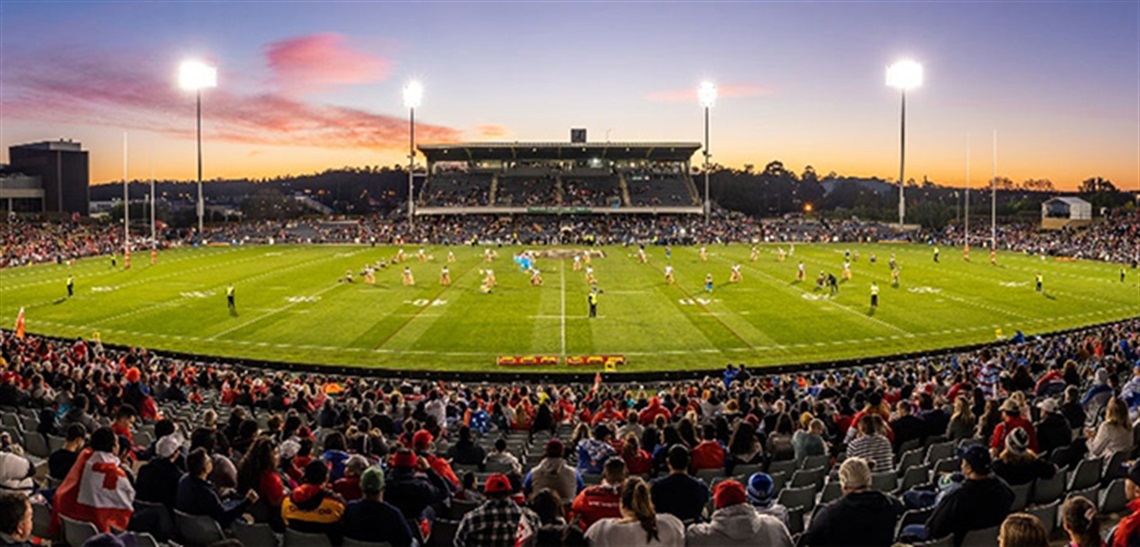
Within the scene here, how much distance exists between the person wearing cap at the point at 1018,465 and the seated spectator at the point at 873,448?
1.59m

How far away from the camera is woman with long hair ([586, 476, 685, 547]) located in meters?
6.29

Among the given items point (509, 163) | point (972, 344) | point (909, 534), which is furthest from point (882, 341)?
point (509, 163)

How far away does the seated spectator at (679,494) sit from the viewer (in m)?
7.96

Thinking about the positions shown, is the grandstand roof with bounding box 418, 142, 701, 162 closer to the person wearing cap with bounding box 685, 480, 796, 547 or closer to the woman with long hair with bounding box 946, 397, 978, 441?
the woman with long hair with bounding box 946, 397, 978, 441

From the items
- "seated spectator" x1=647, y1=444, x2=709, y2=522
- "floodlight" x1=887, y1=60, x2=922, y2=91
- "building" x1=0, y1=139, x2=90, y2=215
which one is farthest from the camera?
"building" x1=0, y1=139, x2=90, y2=215

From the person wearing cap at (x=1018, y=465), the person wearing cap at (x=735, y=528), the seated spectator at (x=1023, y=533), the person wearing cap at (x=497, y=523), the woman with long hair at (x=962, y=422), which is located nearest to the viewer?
the seated spectator at (x=1023, y=533)

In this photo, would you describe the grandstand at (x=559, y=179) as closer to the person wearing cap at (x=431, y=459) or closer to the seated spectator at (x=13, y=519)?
the person wearing cap at (x=431, y=459)

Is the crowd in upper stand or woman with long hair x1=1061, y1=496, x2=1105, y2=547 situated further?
the crowd in upper stand

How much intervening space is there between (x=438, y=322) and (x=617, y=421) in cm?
2207

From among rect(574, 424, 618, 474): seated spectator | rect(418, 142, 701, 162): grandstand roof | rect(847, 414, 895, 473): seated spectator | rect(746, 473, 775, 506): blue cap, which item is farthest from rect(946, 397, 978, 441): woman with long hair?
rect(418, 142, 701, 162): grandstand roof

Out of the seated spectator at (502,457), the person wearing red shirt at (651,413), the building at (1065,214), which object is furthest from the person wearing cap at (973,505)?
the building at (1065,214)

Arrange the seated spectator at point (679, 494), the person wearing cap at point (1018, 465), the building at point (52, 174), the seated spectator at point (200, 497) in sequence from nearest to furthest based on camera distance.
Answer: the seated spectator at point (679, 494)
the seated spectator at point (200, 497)
the person wearing cap at point (1018, 465)
the building at point (52, 174)

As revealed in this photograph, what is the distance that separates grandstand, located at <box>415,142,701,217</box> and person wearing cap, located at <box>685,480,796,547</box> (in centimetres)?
11144

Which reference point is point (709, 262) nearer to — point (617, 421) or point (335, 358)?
point (335, 358)
